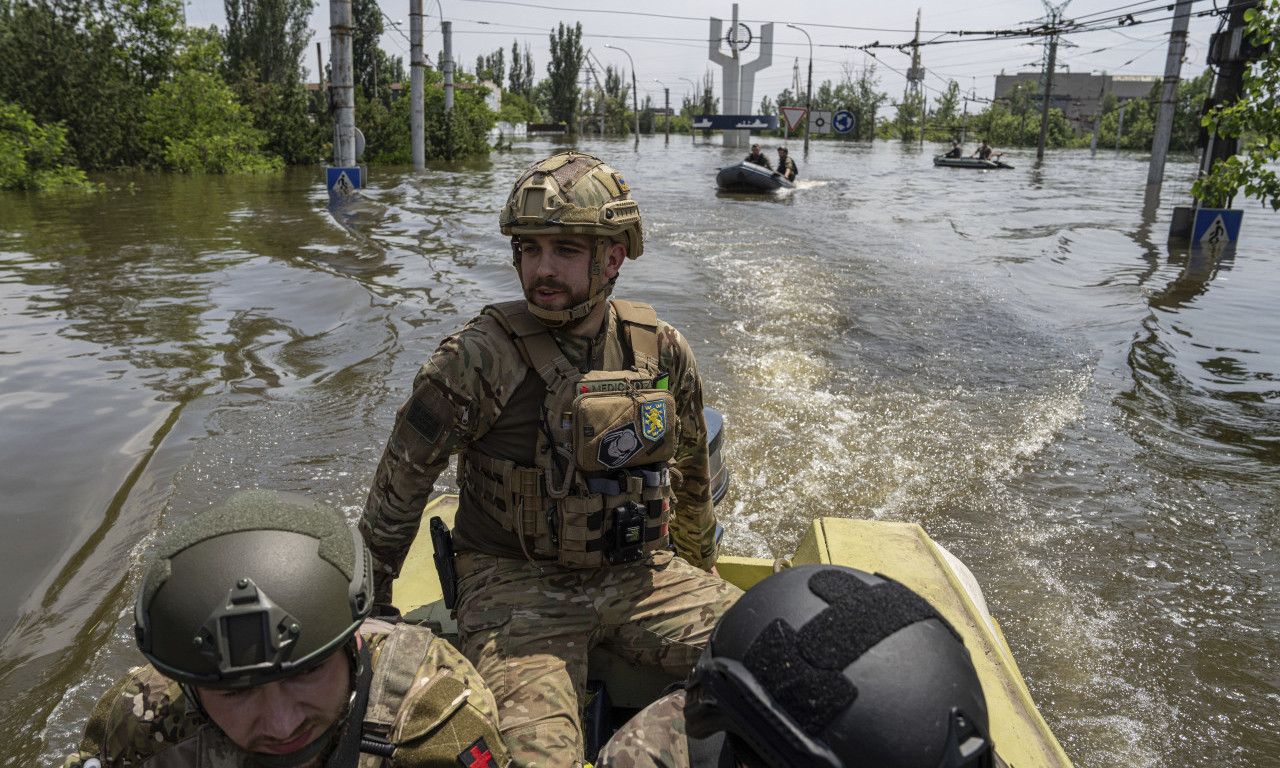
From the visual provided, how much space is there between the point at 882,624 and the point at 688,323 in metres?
9.72

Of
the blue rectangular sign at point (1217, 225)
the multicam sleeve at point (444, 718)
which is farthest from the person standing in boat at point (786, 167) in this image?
the multicam sleeve at point (444, 718)

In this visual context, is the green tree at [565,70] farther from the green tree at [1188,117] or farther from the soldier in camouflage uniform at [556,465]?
the soldier in camouflage uniform at [556,465]

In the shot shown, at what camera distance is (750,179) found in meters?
28.4

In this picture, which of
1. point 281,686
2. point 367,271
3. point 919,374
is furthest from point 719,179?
point 281,686

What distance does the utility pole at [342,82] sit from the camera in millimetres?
13961

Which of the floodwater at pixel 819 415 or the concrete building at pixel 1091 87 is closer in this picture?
the floodwater at pixel 819 415

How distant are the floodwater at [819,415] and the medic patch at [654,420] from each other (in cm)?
269

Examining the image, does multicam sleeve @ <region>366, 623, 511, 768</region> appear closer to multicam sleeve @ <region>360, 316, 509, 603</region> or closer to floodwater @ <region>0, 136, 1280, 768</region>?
multicam sleeve @ <region>360, 316, 509, 603</region>

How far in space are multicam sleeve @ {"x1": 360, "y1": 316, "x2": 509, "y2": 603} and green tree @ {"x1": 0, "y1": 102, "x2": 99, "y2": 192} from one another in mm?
24553

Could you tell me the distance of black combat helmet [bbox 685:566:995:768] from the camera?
140cm

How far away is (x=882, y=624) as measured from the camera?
148 cm

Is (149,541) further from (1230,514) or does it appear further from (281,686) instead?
(1230,514)

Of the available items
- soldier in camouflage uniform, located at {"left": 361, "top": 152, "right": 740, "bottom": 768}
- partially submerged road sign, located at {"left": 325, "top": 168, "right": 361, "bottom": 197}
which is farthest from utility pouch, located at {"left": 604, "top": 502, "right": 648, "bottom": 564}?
partially submerged road sign, located at {"left": 325, "top": 168, "right": 361, "bottom": 197}

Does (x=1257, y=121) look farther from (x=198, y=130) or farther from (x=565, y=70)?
(x=565, y=70)
